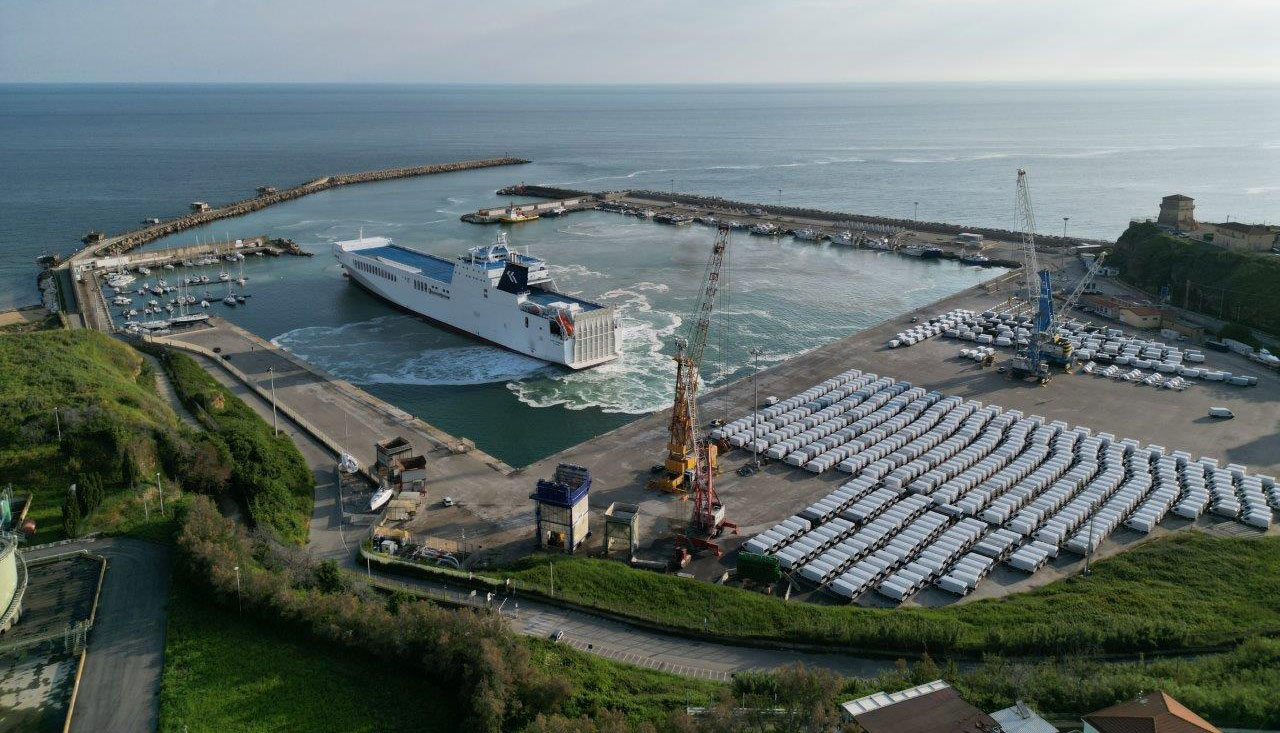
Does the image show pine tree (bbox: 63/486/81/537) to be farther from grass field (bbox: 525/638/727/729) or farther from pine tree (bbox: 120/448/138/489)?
grass field (bbox: 525/638/727/729)

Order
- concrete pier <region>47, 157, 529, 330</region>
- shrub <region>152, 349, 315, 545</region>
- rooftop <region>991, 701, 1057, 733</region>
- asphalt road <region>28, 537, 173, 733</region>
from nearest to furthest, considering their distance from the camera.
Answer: rooftop <region>991, 701, 1057, 733</region> → asphalt road <region>28, 537, 173, 733</region> → shrub <region>152, 349, 315, 545</region> → concrete pier <region>47, 157, 529, 330</region>

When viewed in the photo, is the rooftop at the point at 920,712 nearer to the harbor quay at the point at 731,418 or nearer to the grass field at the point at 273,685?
the harbor quay at the point at 731,418

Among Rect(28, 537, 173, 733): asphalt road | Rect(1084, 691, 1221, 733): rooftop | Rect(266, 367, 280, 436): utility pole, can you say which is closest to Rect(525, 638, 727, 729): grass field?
Rect(1084, 691, 1221, 733): rooftop

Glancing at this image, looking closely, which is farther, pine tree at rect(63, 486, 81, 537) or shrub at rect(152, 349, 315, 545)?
shrub at rect(152, 349, 315, 545)

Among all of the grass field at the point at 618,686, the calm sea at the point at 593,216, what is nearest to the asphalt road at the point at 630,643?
the grass field at the point at 618,686

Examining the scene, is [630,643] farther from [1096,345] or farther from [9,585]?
[1096,345]

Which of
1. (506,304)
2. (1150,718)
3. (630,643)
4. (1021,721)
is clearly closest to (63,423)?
(630,643)

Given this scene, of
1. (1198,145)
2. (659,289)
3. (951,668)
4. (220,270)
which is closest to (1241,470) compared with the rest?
(951,668)

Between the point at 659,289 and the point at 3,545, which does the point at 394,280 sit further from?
the point at 3,545
